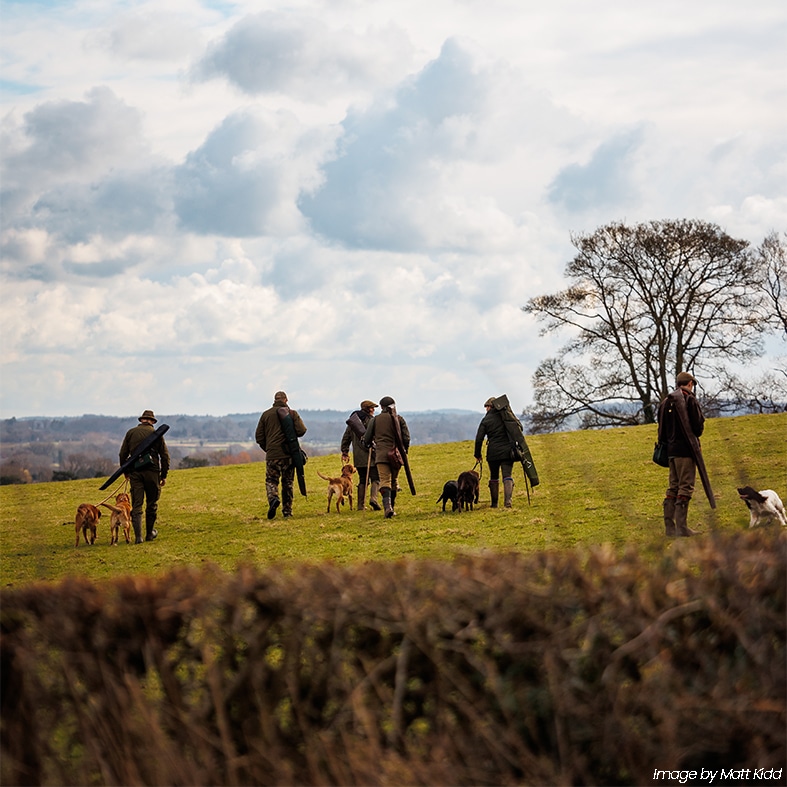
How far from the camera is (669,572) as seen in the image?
4719 mm

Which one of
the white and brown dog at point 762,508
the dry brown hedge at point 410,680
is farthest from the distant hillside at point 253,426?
the dry brown hedge at point 410,680

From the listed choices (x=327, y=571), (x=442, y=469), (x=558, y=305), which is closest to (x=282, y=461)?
(x=442, y=469)

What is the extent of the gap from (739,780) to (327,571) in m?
2.15

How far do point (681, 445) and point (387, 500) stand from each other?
6.26 meters

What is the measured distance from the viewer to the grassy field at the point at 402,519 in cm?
1449

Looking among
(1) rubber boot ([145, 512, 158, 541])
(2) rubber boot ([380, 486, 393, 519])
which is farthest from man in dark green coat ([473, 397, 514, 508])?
(1) rubber boot ([145, 512, 158, 541])

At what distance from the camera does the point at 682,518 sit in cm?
1412

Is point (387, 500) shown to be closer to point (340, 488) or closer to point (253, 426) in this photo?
point (340, 488)

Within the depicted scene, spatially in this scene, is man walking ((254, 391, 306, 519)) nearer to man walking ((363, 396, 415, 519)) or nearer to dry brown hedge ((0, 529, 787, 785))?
man walking ((363, 396, 415, 519))

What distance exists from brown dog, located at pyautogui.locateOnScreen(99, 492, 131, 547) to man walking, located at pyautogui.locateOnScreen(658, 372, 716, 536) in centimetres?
910

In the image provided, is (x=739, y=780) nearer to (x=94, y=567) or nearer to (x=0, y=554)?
(x=94, y=567)

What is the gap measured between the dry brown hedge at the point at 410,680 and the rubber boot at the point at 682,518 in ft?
31.7

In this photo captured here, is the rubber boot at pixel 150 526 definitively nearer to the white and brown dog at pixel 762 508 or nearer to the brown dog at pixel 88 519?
the brown dog at pixel 88 519

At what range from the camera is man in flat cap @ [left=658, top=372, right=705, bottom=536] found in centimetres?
1411
